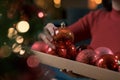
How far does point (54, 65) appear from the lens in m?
0.94

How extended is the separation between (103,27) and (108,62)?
606 mm

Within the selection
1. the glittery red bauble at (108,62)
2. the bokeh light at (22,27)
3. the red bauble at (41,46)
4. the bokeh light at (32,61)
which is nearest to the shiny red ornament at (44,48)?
the red bauble at (41,46)

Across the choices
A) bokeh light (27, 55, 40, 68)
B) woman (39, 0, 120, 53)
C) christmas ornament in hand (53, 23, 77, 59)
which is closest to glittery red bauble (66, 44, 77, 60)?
christmas ornament in hand (53, 23, 77, 59)

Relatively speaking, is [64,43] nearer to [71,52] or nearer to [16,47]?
[71,52]

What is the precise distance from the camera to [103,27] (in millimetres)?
1548

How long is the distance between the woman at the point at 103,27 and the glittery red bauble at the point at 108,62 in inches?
17.9

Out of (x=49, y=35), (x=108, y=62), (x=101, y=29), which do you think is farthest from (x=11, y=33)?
(x=101, y=29)

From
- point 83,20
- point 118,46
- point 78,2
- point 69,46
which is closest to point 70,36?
point 69,46

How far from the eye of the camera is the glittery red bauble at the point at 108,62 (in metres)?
0.95

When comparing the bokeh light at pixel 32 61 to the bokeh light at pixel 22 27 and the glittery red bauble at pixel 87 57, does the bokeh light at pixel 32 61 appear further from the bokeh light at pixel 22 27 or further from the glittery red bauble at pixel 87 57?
the glittery red bauble at pixel 87 57

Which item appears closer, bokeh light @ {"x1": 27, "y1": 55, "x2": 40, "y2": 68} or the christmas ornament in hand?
bokeh light @ {"x1": 27, "y1": 55, "x2": 40, "y2": 68}

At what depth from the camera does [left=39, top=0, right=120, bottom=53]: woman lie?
1476mm

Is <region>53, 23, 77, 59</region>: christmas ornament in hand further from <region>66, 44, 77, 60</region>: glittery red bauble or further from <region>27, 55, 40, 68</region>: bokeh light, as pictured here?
<region>27, 55, 40, 68</region>: bokeh light

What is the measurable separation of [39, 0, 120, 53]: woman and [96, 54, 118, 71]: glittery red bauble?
1.49 feet
